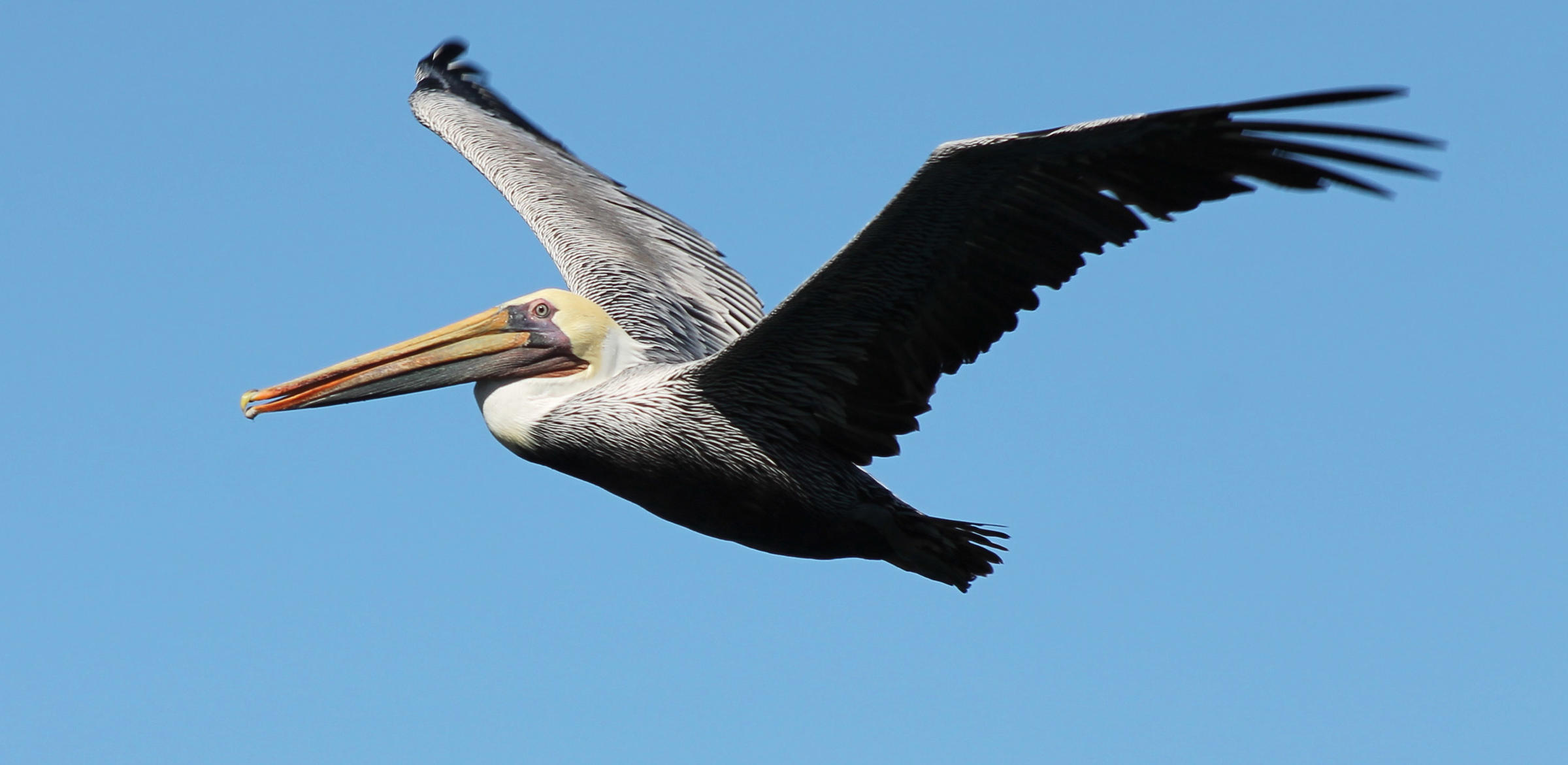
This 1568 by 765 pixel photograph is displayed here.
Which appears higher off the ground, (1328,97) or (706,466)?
(1328,97)

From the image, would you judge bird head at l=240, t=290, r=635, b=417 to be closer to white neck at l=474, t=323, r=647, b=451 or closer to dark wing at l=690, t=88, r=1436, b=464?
white neck at l=474, t=323, r=647, b=451

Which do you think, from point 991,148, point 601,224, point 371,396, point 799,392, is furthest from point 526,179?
point 991,148

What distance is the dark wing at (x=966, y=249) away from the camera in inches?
295

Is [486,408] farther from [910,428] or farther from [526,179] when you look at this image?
[526,179]

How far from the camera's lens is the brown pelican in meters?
7.65

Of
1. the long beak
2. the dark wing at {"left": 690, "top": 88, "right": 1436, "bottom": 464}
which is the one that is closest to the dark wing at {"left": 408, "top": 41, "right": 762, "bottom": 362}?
the long beak

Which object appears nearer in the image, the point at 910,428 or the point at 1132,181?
the point at 1132,181

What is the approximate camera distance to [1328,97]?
263 inches

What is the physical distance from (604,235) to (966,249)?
13.5 ft

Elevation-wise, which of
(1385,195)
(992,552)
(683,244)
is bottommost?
(992,552)

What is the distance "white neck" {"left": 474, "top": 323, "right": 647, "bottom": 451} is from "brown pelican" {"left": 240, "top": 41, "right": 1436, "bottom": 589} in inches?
0.5

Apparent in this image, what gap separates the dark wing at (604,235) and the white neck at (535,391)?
14.6 inches

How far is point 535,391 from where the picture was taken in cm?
912

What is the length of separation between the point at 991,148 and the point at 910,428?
1.86m
